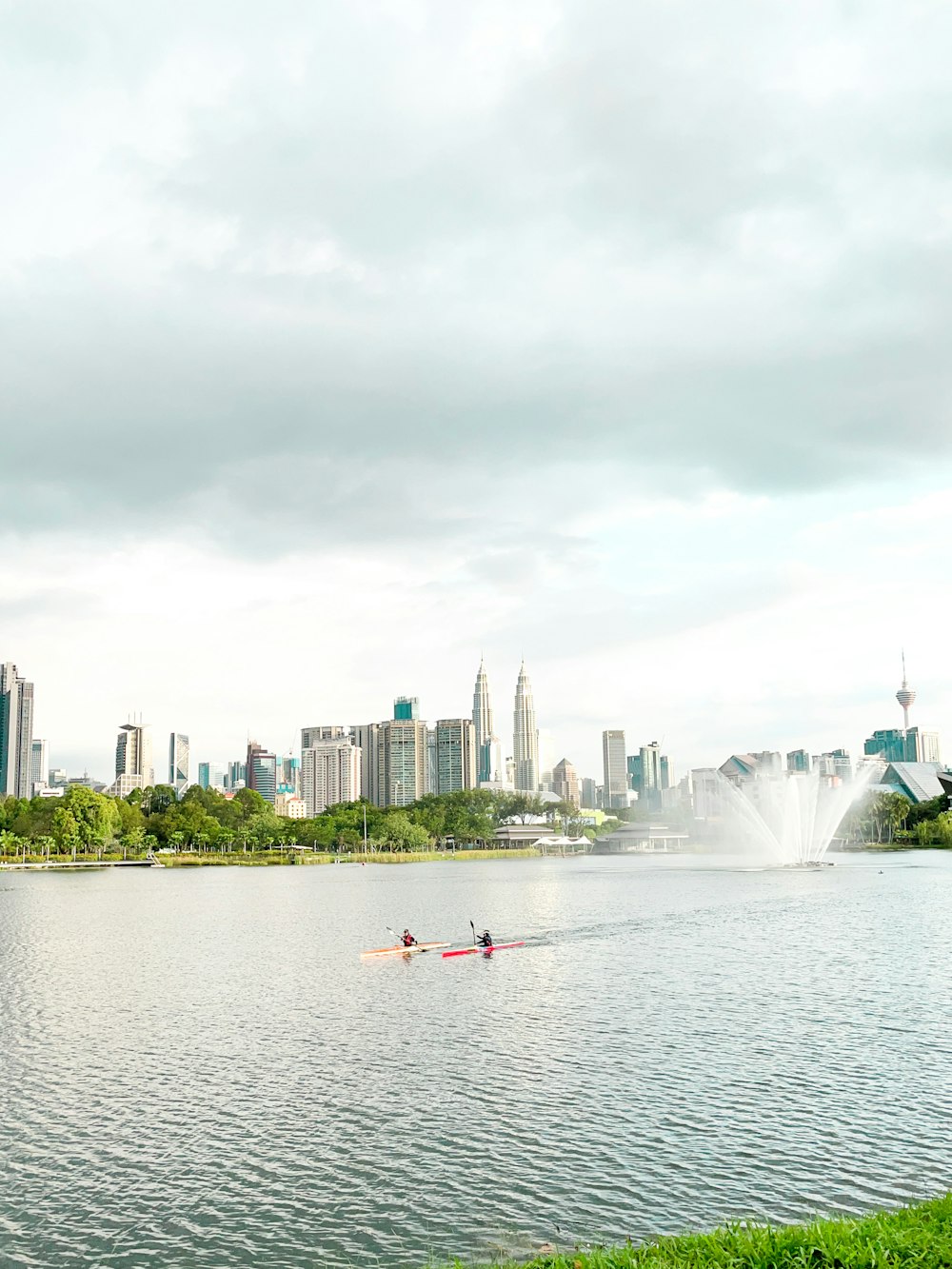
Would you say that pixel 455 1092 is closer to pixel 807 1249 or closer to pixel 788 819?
pixel 807 1249

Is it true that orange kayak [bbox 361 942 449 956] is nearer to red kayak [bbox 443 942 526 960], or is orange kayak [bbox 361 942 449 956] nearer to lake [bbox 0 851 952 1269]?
lake [bbox 0 851 952 1269]

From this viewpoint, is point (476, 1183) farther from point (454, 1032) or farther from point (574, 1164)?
point (454, 1032)

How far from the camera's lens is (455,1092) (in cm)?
3381

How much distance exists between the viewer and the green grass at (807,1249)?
16453mm

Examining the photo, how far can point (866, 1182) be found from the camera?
80.4 feet

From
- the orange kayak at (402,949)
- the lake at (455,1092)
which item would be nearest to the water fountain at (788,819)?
the lake at (455,1092)

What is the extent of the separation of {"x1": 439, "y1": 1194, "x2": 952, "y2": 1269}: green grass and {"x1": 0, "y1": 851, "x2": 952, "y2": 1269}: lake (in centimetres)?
341

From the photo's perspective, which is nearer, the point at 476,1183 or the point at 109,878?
the point at 476,1183

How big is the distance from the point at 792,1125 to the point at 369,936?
2112 inches

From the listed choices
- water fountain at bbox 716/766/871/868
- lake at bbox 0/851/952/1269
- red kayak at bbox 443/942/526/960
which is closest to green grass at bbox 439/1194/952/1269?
lake at bbox 0/851/952/1269

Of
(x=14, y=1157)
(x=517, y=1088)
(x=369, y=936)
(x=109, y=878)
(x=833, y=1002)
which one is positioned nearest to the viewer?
(x=14, y=1157)

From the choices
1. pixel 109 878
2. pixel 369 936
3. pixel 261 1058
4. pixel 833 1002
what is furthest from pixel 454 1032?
pixel 109 878

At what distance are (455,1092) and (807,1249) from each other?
60.9 feet

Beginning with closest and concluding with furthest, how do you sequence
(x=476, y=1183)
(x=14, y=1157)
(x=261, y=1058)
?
1. (x=476, y=1183)
2. (x=14, y=1157)
3. (x=261, y=1058)
